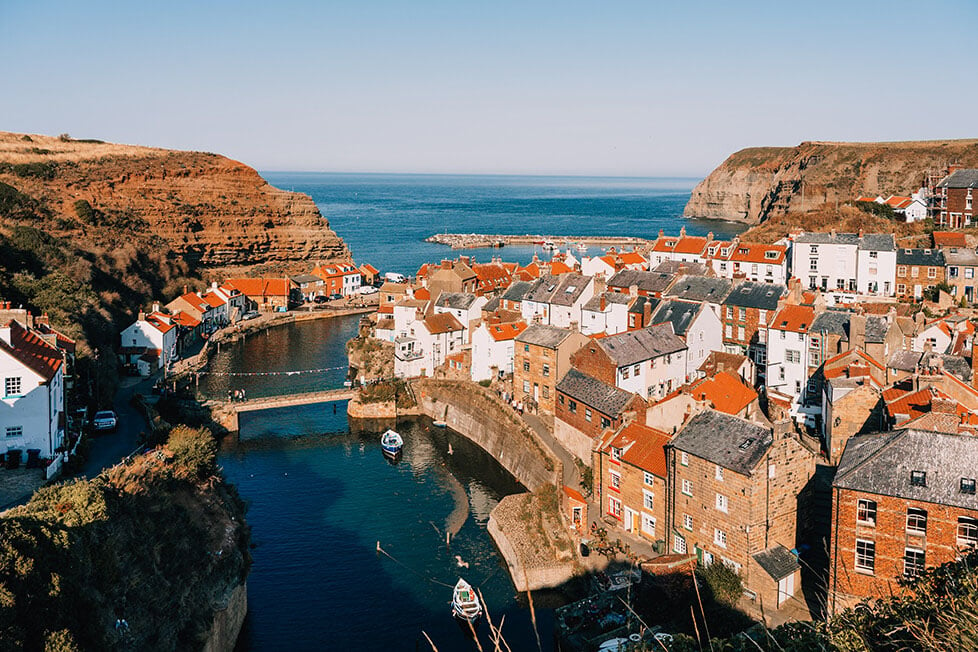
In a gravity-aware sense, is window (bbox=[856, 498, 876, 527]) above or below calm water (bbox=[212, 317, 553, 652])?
above

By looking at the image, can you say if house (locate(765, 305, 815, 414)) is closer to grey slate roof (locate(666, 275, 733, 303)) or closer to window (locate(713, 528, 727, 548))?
grey slate roof (locate(666, 275, 733, 303))

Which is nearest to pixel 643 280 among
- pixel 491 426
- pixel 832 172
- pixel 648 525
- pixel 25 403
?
pixel 491 426

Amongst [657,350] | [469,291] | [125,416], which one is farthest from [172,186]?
[657,350]

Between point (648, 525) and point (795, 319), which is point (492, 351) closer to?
point (795, 319)

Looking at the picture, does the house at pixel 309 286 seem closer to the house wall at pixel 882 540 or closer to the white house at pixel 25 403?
the white house at pixel 25 403

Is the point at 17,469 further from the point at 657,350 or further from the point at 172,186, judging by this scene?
the point at 172,186

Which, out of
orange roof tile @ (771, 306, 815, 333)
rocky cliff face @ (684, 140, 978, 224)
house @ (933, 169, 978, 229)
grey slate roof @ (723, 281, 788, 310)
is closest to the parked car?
orange roof tile @ (771, 306, 815, 333)

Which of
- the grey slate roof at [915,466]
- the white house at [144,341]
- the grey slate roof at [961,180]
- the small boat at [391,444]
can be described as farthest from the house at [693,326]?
the white house at [144,341]
